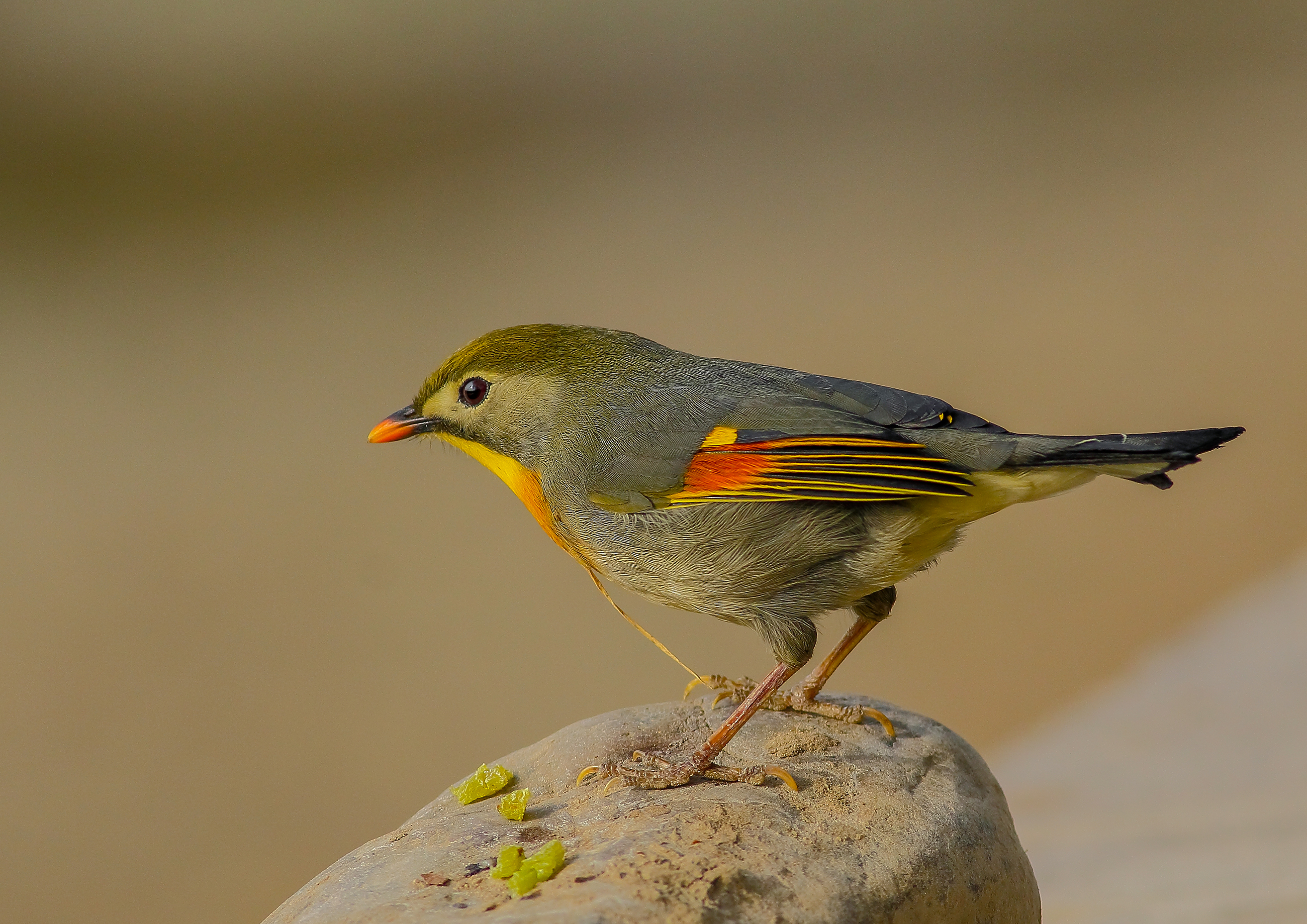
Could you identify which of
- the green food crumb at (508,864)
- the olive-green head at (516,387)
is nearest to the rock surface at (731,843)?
→ the green food crumb at (508,864)

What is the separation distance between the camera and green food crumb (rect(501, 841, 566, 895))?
3.21 metres

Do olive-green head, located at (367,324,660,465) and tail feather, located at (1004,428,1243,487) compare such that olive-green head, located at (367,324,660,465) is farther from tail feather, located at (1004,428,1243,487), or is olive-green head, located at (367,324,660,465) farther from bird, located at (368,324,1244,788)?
tail feather, located at (1004,428,1243,487)

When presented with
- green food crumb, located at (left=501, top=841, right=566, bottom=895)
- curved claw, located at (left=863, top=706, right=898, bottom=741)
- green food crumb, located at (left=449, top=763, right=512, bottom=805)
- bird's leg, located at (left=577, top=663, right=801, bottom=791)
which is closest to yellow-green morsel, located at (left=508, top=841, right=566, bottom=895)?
green food crumb, located at (left=501, top=841, right=566, bottom=895)

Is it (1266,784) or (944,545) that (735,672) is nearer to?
(1266,784)

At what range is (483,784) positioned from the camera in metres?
4.19

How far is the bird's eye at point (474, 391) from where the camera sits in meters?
4.31

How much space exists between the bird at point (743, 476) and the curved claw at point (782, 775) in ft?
0.04

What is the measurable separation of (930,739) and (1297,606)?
16.5 ft

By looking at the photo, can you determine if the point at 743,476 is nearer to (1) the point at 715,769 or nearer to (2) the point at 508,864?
(1) the point at 715,769

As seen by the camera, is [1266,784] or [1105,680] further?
[1105,680]

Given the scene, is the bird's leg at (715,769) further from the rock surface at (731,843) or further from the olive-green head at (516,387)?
Result: the olive-green head at (516,387)

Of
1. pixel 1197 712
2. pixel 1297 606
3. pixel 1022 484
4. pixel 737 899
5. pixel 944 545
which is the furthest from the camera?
pixel 1297 606

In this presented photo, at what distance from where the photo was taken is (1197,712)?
24.1 ft

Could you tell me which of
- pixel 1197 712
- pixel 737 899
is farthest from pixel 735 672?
pixel 737 899
